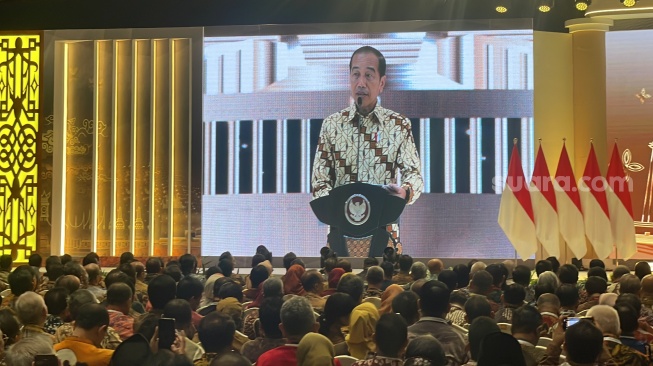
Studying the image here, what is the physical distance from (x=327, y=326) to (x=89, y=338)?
1.46 meters

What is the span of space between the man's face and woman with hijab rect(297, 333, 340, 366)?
33.0 ft

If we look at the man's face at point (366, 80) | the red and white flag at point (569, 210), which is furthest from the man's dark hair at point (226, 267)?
the red and white flag at point (569, 210)

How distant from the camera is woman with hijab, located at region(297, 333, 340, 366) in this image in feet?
14.4

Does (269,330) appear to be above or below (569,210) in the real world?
below

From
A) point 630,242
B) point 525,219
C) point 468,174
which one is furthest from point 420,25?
point 630,242

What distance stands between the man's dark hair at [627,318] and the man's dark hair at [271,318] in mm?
1873

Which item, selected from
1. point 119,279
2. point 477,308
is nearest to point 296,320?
point 477,308

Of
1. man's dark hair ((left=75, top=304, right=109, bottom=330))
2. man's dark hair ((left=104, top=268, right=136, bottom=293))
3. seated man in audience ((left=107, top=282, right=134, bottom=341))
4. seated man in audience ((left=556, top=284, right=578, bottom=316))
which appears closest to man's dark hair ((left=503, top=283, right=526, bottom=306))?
seated man in audience ((left=556, top=284, right=578, bottom=316))

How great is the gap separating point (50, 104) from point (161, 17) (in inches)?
88.0

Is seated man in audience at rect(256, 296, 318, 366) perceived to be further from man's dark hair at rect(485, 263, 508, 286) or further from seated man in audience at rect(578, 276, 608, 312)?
man's dark hair at rect(485, 263, 508, 286)

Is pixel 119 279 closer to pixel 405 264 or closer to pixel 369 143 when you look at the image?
pixel 405 264

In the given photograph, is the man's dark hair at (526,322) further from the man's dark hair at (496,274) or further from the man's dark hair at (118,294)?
the man's dark hair at (496,274)

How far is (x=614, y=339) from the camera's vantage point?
4984 mm

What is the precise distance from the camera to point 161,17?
15070mm
